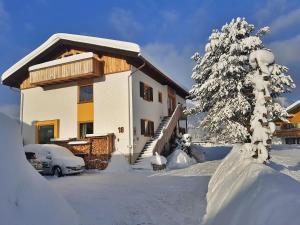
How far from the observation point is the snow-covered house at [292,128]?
4256 cm

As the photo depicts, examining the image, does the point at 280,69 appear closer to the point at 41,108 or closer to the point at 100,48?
the point at 100,48

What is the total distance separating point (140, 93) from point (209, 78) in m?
5.10

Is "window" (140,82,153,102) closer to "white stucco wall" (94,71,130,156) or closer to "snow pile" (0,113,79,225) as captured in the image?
"white stucco wall" (94,71,130,156)

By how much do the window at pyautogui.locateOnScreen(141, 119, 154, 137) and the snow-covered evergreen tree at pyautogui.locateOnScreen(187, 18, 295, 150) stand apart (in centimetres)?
387

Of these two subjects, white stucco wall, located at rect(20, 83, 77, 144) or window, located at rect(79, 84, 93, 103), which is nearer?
window, located at rect(79, 84, 93, 103)

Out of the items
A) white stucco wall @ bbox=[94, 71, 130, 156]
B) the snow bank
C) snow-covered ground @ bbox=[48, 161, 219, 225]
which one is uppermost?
white stucco wall @ bbox=[94, 71, 130, 156]

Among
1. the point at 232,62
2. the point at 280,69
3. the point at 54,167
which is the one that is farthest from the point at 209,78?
the point at 54,167

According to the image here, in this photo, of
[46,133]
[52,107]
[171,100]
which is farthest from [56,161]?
[171,100]

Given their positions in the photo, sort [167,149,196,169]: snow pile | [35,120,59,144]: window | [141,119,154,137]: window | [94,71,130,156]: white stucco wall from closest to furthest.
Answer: [167,149,196,169]: snow pile
[94,71,130,156]: white stucco wall
[141,119,154,137]: window
[35,120,59,144]: window

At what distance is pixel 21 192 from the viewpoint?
516cm

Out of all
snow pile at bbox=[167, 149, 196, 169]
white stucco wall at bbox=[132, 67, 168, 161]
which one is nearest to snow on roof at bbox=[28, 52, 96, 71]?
white stucco wall at bbox=[132, 67, 168, 161]

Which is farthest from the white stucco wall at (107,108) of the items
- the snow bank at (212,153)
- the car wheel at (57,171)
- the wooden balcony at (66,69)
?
the car wheel at (57,171)

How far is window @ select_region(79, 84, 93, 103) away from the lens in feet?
80.4

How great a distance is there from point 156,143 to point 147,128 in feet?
7.08
